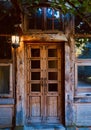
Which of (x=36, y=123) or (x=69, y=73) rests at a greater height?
(x=69, y=73)

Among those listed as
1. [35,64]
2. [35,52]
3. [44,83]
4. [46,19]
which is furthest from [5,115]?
[46,19]

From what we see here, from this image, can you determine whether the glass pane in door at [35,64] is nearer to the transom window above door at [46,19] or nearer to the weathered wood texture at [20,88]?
the weathered wood texture at [20,88]

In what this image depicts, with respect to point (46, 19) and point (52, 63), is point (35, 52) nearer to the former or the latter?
point (52, 63)

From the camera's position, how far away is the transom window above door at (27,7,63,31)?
709cm

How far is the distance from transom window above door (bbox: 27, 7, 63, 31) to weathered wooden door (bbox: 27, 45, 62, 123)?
18.9 inches

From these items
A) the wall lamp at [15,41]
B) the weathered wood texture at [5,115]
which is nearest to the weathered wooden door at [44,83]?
the weathered wood texture at [5,115]

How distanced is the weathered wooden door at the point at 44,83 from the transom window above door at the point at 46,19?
1.58 ft

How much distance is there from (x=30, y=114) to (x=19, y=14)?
2.42m

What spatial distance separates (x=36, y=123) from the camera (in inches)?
286

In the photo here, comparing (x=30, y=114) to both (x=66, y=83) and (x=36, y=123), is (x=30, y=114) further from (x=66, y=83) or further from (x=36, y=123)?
(x=66, y=83)

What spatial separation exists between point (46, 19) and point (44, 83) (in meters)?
1.52

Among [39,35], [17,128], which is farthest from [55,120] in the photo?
[39,35]

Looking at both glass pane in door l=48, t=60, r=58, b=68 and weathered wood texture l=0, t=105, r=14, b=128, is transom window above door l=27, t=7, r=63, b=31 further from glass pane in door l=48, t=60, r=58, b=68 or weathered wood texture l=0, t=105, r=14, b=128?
weathered wood texture l=0, t=105, r=14, b=128

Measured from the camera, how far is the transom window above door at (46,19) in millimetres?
7090
